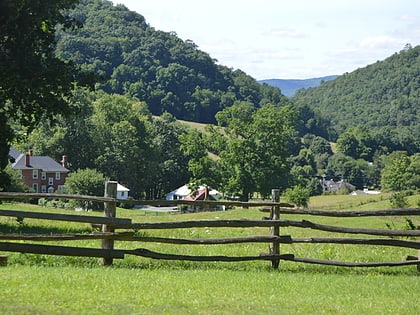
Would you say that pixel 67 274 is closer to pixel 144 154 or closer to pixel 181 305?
pixel 181 305

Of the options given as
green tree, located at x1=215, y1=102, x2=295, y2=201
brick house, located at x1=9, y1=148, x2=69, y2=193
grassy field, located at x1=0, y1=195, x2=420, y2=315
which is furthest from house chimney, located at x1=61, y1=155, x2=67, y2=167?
grassy field, located at x1=0, y1=195, x2=420, y2=315

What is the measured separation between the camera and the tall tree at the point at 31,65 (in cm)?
2250

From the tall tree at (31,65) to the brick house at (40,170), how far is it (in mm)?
71787

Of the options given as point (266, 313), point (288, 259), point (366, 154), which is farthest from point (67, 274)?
point (366, 154)

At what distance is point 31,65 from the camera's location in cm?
2294

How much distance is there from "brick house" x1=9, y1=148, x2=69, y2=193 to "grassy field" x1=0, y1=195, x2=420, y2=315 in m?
79.4

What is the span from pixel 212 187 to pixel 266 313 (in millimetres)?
72404

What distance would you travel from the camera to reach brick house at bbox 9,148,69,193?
9412 centimetres

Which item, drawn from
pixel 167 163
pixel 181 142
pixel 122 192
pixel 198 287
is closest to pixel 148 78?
pixel 167 163

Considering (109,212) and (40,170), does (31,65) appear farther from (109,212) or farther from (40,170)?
(40,170)

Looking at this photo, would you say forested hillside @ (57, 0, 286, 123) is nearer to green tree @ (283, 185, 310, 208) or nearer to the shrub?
green tree @ (283, 185, 310, 208)

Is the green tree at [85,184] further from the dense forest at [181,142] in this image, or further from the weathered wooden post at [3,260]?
the weathered wooden post at [3,260]

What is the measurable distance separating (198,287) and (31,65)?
13520 mm

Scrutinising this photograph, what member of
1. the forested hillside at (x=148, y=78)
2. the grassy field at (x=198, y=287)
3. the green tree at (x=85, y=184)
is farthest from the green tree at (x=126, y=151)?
the grassy field at (x=198, y=287)
